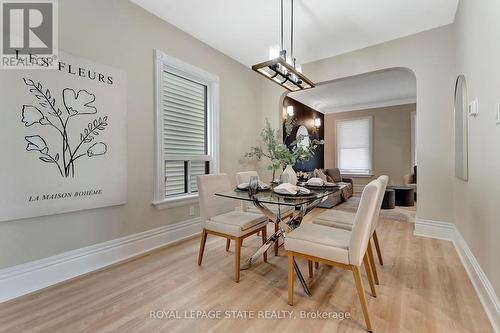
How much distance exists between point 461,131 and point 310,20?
7.15 ft

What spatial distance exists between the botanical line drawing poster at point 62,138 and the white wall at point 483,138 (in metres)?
3.09

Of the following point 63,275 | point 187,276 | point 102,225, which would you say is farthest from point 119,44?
point 187,276

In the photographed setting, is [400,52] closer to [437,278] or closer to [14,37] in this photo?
[437,278]

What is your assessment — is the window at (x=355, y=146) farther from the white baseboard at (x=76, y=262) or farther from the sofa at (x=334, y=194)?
the white baseboard at (x=76, y=262)

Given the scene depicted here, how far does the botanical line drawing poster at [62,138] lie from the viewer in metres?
1.78

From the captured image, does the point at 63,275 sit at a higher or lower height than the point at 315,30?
lower

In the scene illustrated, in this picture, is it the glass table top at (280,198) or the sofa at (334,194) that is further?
the sofa at (334,194)

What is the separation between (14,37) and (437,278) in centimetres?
408

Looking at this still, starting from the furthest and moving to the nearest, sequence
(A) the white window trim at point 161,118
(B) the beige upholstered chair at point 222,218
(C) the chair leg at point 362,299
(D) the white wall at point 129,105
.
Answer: (A) the white window trim at point 161,118 → (B) the beige upholstered chair at point 222,218 → (D) the white wall at point 129,105 → (C) the chair leg at point 362,299

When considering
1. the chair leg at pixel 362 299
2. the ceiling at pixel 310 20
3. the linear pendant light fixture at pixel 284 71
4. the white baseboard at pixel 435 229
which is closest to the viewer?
the chair leg at pixel 362 299

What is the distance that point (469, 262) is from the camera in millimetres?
2117

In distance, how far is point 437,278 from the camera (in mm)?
2055

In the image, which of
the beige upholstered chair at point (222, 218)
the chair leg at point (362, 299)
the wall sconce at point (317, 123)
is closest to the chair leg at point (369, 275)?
the chair leg at point (362, 299)

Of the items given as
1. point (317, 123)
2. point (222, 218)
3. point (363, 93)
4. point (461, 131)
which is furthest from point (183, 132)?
point (317, 123)
